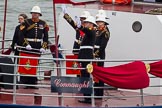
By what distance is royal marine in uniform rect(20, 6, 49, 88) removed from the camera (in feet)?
43.8

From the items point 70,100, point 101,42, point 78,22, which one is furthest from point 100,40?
point 70,100

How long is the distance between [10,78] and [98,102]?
1730 mm

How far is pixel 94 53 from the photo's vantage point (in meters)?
13.1

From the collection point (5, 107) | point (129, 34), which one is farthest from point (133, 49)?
point (5, 107)

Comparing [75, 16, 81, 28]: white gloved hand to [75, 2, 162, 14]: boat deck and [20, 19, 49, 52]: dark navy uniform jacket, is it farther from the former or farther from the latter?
[75, 2, 162, 14]: boat deck

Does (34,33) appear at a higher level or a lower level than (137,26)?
lower

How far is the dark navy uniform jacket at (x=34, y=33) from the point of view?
13.4 meters

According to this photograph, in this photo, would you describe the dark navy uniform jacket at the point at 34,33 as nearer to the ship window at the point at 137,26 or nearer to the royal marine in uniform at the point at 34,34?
the royal marine in uniform at the point at 34,34

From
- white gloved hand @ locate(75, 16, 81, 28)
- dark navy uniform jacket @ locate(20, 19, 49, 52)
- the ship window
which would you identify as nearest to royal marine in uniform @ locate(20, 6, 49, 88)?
dark navy uniform jacket @ locate(20, 19, 49, 52)

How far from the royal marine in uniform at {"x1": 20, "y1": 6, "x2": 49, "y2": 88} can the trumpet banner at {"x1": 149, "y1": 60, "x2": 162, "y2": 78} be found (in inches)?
92.2

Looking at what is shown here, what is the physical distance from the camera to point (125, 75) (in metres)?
11.9

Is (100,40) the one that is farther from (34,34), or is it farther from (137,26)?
(34,34)

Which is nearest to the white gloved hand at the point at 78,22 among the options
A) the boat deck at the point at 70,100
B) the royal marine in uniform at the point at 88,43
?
the royal marine in uniform at the point at 88,43

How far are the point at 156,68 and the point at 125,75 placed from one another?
0.66 m
